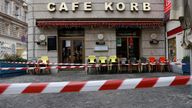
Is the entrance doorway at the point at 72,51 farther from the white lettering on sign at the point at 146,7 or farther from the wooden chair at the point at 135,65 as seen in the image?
the white lettering on sign at the point at 146,7

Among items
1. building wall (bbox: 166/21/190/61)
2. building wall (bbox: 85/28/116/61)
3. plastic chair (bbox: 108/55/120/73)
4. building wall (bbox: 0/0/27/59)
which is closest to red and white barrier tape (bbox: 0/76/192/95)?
building wall (bbox: 166/21/190/61)

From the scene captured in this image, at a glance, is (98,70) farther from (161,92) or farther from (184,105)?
(184,105)

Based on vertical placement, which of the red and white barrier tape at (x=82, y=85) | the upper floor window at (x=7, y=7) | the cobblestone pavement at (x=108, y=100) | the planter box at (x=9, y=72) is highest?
the upper floor window at (x=7, y=7)

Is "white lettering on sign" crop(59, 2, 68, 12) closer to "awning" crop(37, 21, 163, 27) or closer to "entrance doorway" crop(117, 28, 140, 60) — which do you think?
"awning" crop(37, 21, 163, 27)

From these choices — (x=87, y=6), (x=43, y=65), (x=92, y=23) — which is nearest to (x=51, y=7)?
(x=87, y=6)

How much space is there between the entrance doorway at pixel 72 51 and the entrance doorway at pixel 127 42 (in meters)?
2.39

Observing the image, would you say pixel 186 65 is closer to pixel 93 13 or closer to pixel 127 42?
pixel 127 42

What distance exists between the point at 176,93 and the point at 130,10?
10234 mm

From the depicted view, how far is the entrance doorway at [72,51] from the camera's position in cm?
1838

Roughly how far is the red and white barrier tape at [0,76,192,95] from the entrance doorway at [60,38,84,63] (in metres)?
14.5

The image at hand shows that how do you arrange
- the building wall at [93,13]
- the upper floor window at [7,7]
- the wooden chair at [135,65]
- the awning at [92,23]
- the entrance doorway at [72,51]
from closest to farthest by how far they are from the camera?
the wooden chair at [135,65] < the awning at [92,23] < the building wall at [93,13] < the entrance doorway at [72,51] < the upper floor window at [7,7]

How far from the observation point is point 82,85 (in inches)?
146

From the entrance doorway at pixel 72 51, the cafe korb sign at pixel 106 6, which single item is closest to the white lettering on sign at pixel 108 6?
the cafe korb sign at pixel 106 6

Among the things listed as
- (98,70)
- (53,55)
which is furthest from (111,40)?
(53,55)
